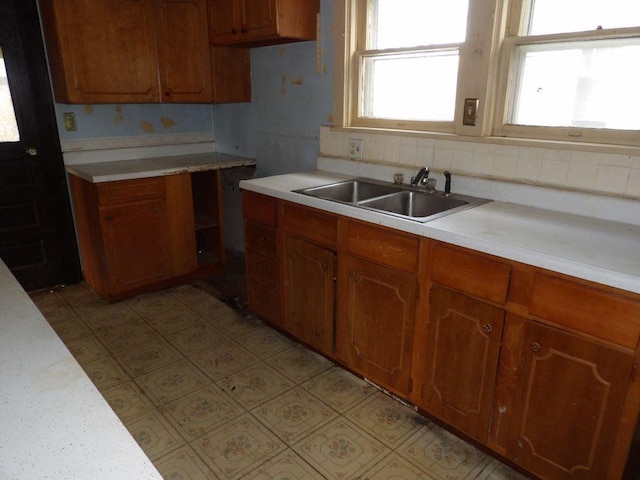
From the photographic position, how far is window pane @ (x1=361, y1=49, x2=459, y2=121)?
2.30 m

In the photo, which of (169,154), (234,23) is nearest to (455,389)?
(234,23)

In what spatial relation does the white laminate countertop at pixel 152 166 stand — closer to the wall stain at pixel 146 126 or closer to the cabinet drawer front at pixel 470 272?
the wall stain at pixel 146 126

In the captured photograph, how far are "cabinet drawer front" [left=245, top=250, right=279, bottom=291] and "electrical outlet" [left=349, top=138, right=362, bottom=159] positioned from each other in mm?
793

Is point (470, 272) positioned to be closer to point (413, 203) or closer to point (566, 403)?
point (566, 403)

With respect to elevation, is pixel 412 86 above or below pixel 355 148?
above

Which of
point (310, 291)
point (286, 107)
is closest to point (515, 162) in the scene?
point (310, 291)

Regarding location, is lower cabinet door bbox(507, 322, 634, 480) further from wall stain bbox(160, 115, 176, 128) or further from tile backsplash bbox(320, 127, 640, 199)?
wall stain bbox(160, 115, 176, 128)

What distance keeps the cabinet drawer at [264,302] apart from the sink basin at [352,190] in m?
0.65

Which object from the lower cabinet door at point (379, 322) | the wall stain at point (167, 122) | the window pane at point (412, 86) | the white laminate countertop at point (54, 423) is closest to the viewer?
the white laminate countertop at point (54, 423)

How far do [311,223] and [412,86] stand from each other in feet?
3.29

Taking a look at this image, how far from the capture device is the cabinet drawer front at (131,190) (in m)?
2.80

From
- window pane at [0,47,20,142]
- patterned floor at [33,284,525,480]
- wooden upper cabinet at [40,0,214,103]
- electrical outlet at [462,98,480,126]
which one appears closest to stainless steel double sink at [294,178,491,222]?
electrical outlet at [462,98,480,126]

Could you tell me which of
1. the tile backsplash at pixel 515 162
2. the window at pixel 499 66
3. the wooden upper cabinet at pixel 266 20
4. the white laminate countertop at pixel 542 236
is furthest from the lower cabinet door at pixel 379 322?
the wooden upper cabinet at pixel 266 20

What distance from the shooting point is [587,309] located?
1.33 meters
